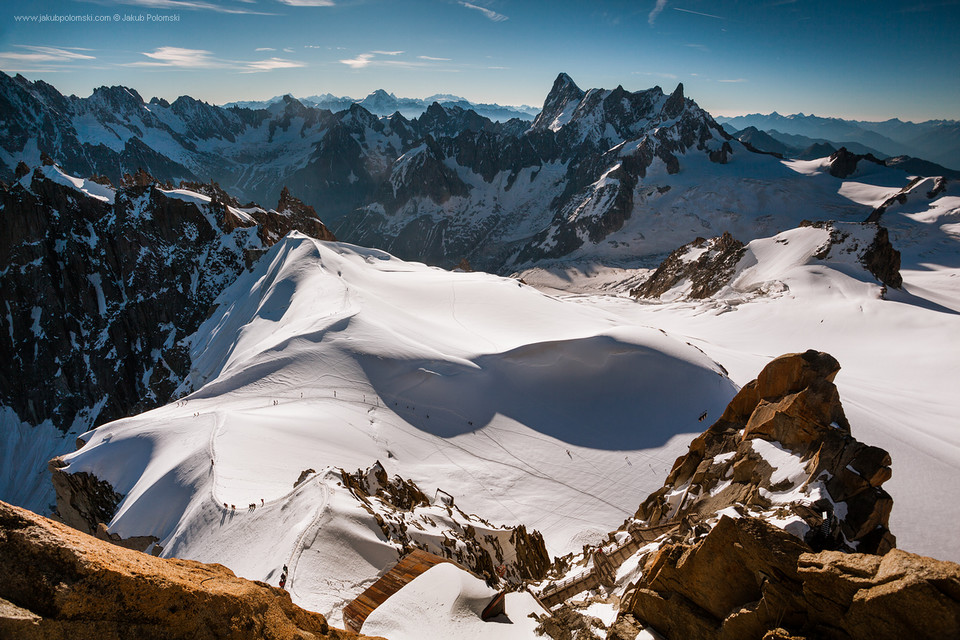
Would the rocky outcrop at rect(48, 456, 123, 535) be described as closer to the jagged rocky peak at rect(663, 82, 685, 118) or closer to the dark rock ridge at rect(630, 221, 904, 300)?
the dark rock ridge at rect(630, 221, 904, 300)

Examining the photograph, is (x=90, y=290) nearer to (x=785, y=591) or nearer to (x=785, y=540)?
(x=785, y=540)

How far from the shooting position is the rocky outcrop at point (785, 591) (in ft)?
18.9

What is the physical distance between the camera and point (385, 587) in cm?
1034

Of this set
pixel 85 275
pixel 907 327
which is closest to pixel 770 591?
pixel 907 327

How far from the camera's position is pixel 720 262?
8188 cm

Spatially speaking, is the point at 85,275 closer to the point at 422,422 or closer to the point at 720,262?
the point at 422,422

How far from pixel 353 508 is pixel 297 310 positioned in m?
30.3

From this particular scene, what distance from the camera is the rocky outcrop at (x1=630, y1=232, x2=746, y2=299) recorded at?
78.2 m

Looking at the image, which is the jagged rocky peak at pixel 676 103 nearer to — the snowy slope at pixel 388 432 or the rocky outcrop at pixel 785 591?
the snowy slope at pixel 388 432

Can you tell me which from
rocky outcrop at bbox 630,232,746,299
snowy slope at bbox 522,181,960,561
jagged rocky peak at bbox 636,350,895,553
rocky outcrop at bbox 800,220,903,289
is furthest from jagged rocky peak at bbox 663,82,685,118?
jagged rocky peak at bbox 636,350,895,553

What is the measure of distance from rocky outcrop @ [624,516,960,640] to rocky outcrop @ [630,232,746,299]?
250ft

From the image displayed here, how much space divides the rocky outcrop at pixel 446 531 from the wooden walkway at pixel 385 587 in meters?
1.74

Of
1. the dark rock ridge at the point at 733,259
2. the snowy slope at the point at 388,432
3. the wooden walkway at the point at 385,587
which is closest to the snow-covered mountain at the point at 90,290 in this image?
the snowy slope at the point at 388,432

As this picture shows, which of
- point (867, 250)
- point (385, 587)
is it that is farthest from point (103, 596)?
point (867, 250)
